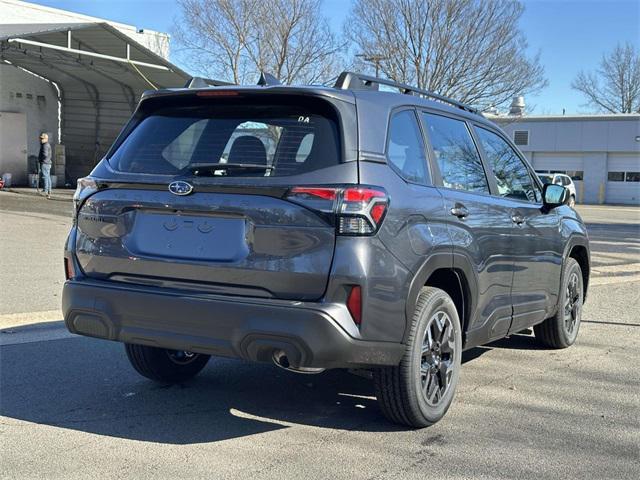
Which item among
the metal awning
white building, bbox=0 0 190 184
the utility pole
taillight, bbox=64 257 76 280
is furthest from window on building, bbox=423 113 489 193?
the utility pole

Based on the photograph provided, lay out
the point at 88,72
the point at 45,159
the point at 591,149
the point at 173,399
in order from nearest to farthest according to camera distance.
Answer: the point at 173,399, the point at 45,159, the point at 88,72, the point at 591,149

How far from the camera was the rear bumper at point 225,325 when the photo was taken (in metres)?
3.58

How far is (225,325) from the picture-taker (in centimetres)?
369

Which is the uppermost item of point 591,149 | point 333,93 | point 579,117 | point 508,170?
point 579,117

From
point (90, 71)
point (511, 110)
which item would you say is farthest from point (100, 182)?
point (511, 110)

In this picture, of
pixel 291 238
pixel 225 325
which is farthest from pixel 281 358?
pixel 291 238

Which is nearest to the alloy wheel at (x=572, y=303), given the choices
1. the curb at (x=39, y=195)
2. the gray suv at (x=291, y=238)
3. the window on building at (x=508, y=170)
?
the window on building at (x=508, y=170)

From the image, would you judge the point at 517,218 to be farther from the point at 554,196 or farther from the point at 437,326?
the point at 437,326

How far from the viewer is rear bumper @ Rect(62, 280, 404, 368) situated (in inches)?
141

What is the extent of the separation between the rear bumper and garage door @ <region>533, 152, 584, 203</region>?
46939 millimetres

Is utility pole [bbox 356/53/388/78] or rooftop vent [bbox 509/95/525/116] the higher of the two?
utility pole [bbox 356/53/388/78]

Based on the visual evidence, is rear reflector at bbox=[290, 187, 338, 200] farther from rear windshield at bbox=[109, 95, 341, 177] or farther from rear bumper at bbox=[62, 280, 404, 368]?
rear bumper at bbox=[62, 280, 404, 368]

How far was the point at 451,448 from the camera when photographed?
4.07 m

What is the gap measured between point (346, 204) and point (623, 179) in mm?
47671
